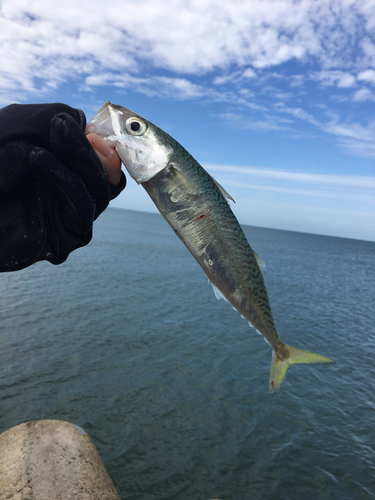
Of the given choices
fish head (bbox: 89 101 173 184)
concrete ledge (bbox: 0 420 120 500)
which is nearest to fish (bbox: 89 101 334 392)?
fish head (bbox: 89 101 173 184)

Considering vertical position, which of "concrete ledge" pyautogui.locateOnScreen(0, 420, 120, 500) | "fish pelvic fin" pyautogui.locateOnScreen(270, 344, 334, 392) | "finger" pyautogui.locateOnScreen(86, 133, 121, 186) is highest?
"finger" pyautogui.locateOnScreen(86, 133, 121, 186)

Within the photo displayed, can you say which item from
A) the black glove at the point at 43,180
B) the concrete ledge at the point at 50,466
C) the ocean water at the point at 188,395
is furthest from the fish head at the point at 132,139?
the ocean water at the point at 188,395

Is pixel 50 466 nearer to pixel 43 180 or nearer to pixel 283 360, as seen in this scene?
pixel 283 360

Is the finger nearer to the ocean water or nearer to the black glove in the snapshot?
the black glove

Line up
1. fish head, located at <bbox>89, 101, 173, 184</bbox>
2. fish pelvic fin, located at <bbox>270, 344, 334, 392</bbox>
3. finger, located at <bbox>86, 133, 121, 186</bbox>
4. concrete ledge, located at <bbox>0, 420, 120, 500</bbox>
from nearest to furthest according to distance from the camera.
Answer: finger, located at <bbox>86, 133, 121, 186</bbox>
fish head, located at <bbox>89, 101, 173, 184</bbox>
fish pelvic fin, located at <bbox>270, 344, 334, 392</bbox>
concrete ledge, located at <bbox>0, 420, 120, 500</bbox>

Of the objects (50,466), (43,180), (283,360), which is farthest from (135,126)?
(50,466)

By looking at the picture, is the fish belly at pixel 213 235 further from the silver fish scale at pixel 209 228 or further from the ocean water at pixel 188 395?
the ocean water at pixel 188 395

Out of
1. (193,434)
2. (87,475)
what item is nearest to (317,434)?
(193,434)

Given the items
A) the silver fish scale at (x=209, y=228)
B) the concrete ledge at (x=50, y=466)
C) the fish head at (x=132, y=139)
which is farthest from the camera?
the concrete ledge at (x=50, y=466)
